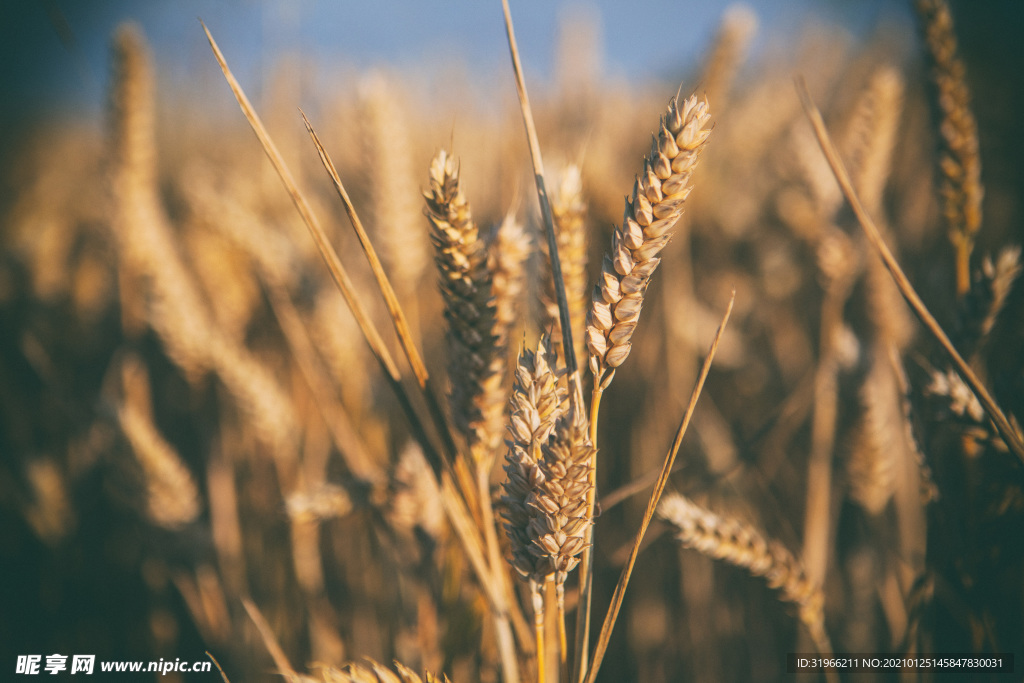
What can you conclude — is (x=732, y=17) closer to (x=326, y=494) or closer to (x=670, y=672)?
(x=326, y=494)

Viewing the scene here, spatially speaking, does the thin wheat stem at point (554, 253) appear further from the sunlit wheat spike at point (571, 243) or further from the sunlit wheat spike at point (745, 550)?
the sunlit wheat spike at point (745, 550)

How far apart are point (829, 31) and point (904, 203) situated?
2565mm

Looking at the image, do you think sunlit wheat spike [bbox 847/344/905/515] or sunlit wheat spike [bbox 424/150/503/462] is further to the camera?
sunlit wheat spike [bbox 847/344/905/515]

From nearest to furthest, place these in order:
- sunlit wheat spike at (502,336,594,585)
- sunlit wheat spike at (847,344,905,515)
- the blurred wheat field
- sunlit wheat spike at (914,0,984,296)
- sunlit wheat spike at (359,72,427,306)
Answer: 1. sunlit wheat spike at (502,336,594,585)
2. the blurred wheat field
3. sunlit wheat spike at (914,0,984,296)
4. sunlit wheat spike at (847,344,905,515)
5. sunlit wheat spike at (359,72,427,306)

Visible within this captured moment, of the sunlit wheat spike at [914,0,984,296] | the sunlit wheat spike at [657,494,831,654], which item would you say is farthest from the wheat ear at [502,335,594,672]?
the sunlit wheat spike at [914,0,984,296]

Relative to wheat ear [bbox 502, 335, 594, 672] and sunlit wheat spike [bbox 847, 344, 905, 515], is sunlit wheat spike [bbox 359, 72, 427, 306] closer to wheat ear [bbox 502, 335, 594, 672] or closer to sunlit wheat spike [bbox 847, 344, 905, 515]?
wheat ear [bbox 502, 335, 594, 672]

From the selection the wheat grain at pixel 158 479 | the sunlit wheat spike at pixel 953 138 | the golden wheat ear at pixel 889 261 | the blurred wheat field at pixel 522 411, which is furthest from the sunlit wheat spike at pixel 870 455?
the wheat grain at pixel 158 479

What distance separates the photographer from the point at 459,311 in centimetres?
39

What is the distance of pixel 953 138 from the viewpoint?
0.59 metres

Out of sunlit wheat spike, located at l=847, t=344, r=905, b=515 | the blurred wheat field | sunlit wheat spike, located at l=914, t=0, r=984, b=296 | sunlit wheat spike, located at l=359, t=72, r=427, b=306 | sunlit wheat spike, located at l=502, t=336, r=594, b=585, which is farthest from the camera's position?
sunlit wheat spike, located at l=359, t=72, r=427, b=306

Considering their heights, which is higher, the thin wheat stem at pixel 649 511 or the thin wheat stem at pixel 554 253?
the thin wheat stem at pixel 554 253

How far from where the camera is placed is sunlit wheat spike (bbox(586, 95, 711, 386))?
1.04 ft

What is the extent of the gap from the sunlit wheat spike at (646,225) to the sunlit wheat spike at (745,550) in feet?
0.77

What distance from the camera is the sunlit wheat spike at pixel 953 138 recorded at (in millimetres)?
564
